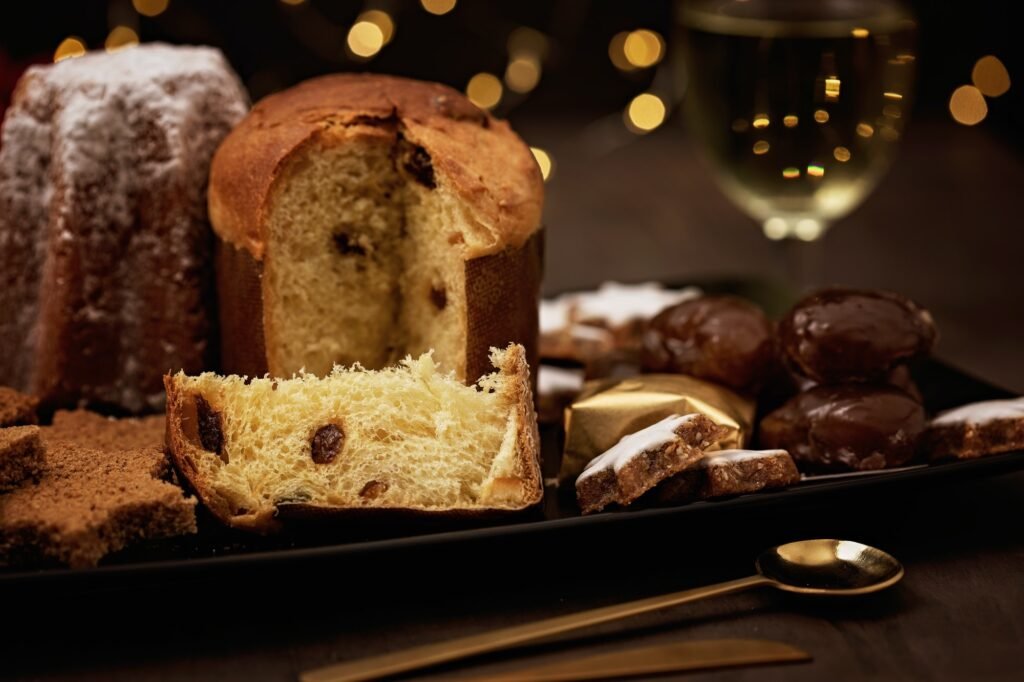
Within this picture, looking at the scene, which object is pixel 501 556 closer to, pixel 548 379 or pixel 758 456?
pixel 758 456

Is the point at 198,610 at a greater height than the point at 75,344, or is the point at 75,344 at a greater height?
the point at 75,344

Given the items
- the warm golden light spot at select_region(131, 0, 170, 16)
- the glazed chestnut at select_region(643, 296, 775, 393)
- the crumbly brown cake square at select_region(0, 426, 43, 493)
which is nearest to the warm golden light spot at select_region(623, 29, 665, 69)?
the warm golden light spot at select_region(131, 0, 170, 16)

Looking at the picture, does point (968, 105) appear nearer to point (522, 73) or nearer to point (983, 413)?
point (522, 73)

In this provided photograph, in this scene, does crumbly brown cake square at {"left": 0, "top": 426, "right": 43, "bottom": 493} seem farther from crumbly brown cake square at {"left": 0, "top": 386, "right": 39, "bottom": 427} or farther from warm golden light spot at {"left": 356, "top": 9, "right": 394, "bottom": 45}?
warm golden light spot at {"left": 356, "top": 9, "right": 394, "bottom": 45}

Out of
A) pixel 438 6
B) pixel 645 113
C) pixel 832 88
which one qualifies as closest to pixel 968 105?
pixel 645 113

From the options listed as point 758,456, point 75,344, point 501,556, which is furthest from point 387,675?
point 75,344

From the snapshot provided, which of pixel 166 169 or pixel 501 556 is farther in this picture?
pixel 166 169
